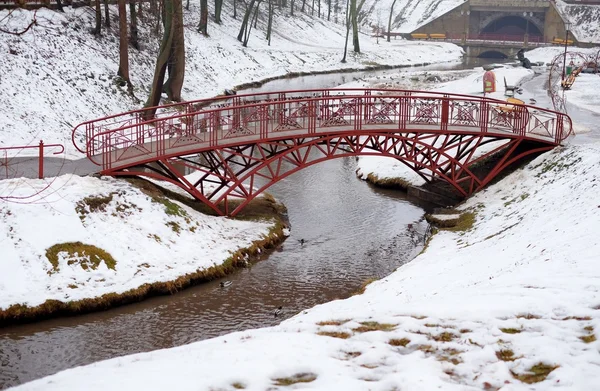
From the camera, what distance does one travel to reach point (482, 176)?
29.7 metres

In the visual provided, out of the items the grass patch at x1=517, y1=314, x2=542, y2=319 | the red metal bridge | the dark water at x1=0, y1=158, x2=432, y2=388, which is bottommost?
the dark water at x1=0, y1=158, x2=432, y2=388

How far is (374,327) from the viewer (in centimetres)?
1253

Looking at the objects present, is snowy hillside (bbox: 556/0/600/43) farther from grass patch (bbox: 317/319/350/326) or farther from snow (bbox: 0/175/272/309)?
grass patch (bbox: 317/319/350/326)

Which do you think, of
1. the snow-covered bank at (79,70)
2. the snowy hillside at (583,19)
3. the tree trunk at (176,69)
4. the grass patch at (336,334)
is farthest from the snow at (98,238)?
the snowy hillside at (583,19)

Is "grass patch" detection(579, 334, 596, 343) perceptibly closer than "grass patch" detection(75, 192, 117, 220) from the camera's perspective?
Yes

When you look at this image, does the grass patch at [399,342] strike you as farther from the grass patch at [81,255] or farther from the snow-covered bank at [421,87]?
the snow-covered bank at [421,87]

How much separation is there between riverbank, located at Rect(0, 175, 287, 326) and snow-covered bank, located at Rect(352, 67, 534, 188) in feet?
33.5

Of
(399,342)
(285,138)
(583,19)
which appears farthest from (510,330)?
(583,19)

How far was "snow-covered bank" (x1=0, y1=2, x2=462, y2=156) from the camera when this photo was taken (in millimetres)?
31547

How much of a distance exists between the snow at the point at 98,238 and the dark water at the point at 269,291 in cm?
83

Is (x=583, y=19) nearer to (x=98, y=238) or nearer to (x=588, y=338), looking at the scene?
(x=98, y=238)

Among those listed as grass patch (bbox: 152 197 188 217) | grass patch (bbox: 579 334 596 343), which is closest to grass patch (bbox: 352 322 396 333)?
grass patch (bbox: 579 334 596 343)

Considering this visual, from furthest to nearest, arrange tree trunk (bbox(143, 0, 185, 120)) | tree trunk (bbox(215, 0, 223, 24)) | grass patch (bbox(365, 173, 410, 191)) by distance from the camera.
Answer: tree trunk (bbox(215, 0, 223, 24)) < tree trunk (bbox(143, 0, 185, 120)) < grass patch (bbox(365, 173, 410, 191))

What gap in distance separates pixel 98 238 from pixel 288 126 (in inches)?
337
